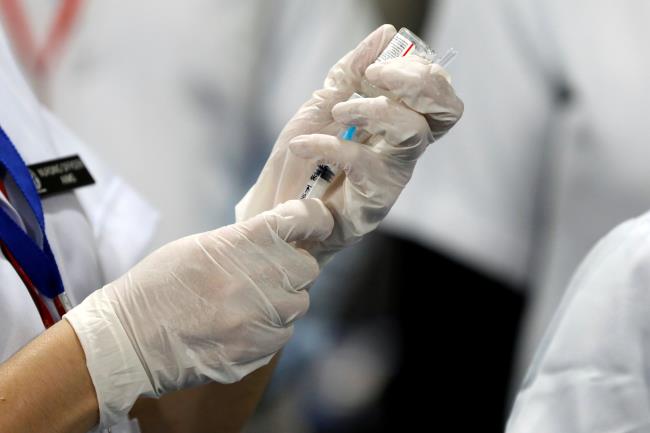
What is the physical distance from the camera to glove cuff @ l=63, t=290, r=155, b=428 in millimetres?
632

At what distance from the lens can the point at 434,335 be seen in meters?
1.49

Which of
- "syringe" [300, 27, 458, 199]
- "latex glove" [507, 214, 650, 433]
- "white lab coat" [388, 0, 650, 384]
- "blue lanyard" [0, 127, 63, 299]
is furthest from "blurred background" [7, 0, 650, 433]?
"blue lanyard" [0, 127, 63, 299]

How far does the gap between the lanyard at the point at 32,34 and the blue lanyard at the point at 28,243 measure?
94 cm

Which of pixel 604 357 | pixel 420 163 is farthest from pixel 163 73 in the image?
pixel 604 357

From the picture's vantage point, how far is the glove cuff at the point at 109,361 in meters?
0.63

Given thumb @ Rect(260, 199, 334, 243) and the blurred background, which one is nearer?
thumb @ Rect(260, 199, 334, 243)

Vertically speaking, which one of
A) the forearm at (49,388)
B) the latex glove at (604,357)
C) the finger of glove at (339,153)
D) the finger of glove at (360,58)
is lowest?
the latex glove at (604,357)

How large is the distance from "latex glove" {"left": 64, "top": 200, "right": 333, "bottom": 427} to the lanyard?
1101mm

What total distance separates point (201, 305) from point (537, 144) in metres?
0.88

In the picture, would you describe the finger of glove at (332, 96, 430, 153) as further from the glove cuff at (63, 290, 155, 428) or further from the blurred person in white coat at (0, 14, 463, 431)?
the glove cuff at (63, 290, 155, 428)

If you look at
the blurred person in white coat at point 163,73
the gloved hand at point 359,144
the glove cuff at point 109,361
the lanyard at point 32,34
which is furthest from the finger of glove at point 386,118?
the lanyard at point 32,34

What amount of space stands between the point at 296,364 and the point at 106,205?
2.51 ft

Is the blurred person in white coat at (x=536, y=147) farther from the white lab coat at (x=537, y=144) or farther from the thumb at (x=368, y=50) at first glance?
→ the thumb at (x=368, y=50)

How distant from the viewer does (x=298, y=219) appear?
0.65 m
